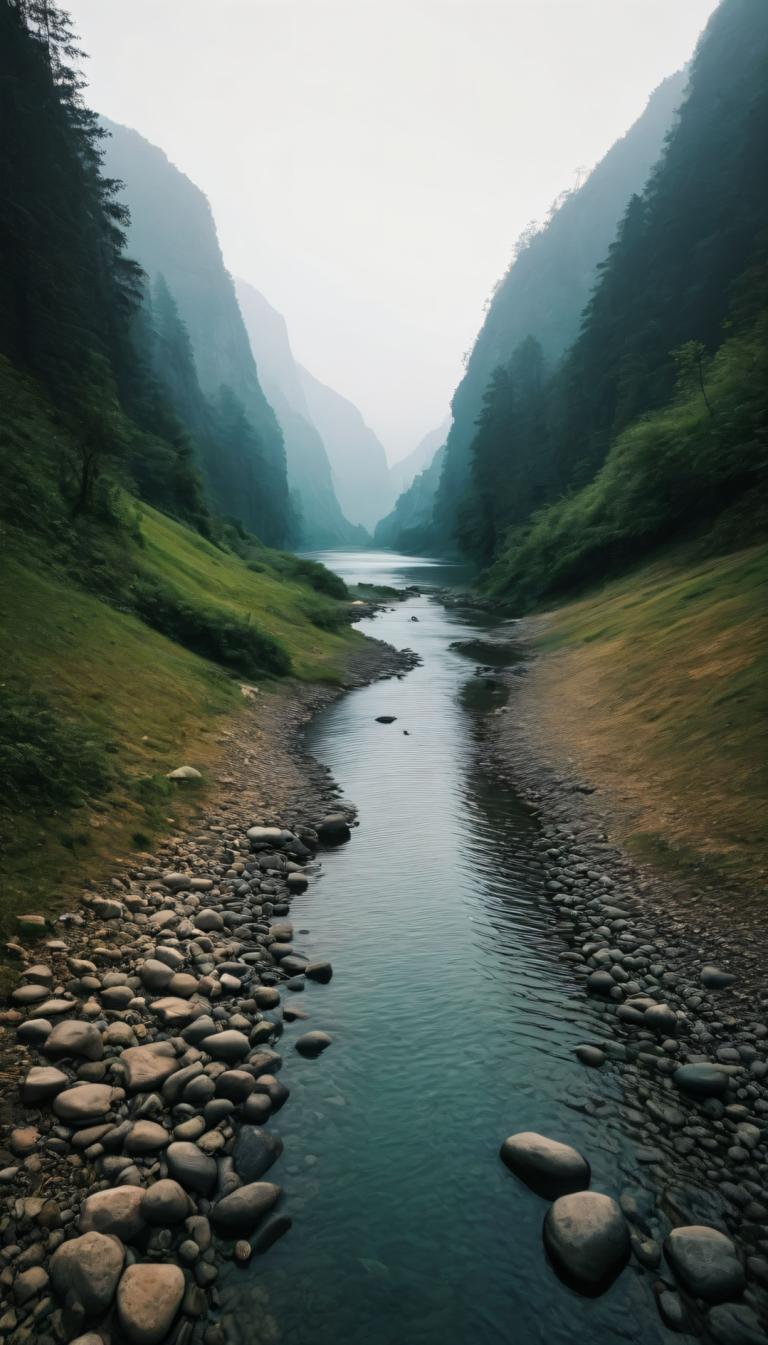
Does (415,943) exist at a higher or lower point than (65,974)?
lower

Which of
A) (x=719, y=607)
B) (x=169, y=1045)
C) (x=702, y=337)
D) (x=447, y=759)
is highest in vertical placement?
(x=702, y=337)

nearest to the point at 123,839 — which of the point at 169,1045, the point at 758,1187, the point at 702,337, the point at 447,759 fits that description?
the point at 169,1045

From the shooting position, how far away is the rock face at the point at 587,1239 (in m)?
5.66

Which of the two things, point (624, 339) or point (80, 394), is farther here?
point (624, 339)

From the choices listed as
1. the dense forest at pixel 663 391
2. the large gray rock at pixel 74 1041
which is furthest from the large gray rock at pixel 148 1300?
the dense forest at pixel 663 391

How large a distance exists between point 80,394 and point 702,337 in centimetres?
5620

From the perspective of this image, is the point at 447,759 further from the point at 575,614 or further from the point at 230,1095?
the point at 575,614

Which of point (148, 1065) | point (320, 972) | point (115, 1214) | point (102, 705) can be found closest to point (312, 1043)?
point (320, 972)

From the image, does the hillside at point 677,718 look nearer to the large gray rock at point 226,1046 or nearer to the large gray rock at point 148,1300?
the large gray rock at point 226,1046

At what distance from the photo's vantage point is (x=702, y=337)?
62.2m

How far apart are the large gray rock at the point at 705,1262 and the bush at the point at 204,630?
83.0 feet

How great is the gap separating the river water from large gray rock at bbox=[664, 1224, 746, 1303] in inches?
15.3

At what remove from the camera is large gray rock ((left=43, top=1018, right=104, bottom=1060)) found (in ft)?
23.8

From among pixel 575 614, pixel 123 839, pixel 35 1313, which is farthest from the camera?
pixel 575 614
